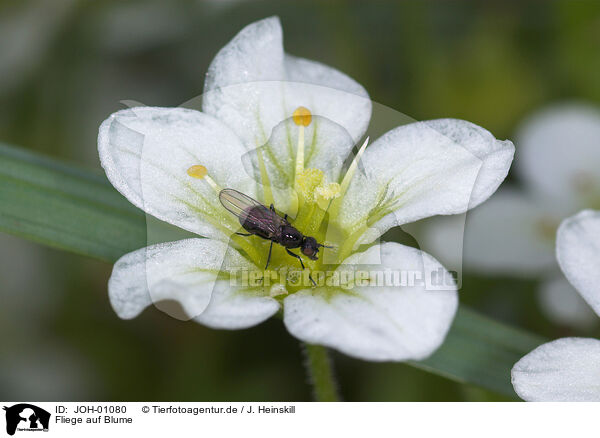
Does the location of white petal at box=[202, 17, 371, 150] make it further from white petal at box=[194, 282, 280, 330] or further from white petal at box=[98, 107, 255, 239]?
white petal at box=[194, 282, 280, 330]

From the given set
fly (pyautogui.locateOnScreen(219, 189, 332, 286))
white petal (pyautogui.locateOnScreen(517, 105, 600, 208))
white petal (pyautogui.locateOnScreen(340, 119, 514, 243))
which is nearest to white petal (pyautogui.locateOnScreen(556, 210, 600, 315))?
white petal (pyautogui.locateOnScreen(340, 119, 514, 243))

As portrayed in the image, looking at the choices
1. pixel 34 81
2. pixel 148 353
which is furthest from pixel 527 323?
pixel 34 81

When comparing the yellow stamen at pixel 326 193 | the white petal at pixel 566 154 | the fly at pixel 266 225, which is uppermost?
the white petal at pixel 566 154

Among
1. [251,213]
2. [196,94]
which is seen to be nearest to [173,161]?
[251,213]

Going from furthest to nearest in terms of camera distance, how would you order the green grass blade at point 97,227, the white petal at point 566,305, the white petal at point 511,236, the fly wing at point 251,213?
the white petal at point 511,236
the white petal at point 566,305
the green grass blade at point 97,227
the fly wing at point 251,213

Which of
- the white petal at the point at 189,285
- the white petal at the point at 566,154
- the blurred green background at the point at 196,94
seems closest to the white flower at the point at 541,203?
the white petal at the point at 566,154
